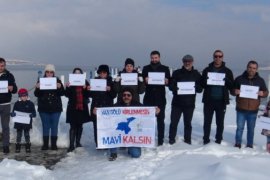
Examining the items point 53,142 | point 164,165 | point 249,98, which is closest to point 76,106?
point 53,142

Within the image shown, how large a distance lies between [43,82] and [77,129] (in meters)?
1.52

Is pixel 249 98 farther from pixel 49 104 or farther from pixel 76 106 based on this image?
pixel 49 104

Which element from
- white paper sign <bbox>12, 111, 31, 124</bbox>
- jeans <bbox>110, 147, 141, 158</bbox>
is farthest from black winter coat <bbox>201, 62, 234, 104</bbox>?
white paper sign <bbox>12, 111, 31, 124</bbox>

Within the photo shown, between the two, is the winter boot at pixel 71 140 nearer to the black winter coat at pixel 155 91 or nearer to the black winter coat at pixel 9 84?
the black winter coat at pixel 9 84

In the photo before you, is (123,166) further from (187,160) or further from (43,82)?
(43,82)

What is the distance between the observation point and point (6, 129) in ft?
34.2

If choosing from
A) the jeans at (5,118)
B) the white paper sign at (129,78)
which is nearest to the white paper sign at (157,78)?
the white paper sign at (129,78)

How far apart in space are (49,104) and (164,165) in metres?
3.81

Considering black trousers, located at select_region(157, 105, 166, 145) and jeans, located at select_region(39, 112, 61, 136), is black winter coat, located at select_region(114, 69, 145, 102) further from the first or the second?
jeans, located at select_region(39, 112, 61, 136)

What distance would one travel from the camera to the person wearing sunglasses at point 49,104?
10469 mm

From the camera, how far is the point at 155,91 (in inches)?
400

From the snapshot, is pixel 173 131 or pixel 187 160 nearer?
pixel 187 160

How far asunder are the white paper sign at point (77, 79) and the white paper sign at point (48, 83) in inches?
17.3

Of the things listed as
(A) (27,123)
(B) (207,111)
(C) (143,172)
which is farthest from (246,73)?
(A) (27,123)
